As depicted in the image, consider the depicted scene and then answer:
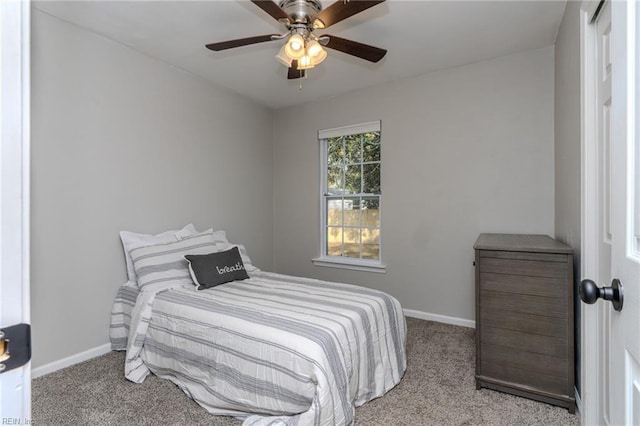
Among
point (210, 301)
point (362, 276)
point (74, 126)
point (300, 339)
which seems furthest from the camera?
point (362, 276)

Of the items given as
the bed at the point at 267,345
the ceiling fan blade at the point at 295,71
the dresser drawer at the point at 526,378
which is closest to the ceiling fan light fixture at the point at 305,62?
the ceiling fan blade at the point at 295,71

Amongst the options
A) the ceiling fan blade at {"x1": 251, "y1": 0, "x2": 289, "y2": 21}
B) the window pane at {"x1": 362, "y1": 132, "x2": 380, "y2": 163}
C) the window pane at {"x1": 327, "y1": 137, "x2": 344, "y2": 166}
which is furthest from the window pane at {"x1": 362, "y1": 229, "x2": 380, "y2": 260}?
the ceiling fan blade at {"x1": 251, "y1": 0, "x2": 289, "y2": 21}

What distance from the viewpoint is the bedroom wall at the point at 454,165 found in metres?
2.91

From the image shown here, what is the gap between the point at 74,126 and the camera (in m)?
2.46

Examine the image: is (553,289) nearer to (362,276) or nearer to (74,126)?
(362,276)

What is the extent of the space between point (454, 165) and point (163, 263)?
2.90 m

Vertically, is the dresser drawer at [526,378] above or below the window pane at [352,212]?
below

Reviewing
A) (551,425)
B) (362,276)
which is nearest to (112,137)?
(362,276)

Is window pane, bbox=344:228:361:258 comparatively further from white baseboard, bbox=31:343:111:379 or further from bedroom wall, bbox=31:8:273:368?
white baseboard, bbox=31:343:111:379

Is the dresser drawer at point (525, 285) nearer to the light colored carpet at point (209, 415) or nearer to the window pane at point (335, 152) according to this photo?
the light colored carpet at point (209, 415)

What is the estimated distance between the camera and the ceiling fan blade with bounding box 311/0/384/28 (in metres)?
1.67

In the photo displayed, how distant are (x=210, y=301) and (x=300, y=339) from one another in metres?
0.87

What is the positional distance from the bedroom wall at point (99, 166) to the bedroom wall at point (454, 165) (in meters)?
1.65

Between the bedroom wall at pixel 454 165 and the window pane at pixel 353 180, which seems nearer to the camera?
the bedroom wall at pixel 454 165
